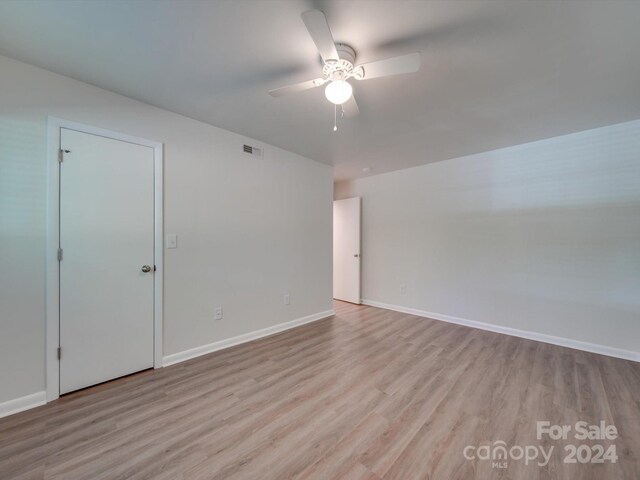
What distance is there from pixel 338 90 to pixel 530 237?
10.3 ft

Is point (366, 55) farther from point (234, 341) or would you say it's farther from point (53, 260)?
point (234, 341)

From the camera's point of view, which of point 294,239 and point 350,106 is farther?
point 294,239

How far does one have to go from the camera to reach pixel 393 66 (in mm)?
1518

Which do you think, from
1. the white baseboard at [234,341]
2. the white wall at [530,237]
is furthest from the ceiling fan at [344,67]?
the white wall at [530,237]

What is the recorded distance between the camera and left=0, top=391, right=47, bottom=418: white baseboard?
67.3 inches

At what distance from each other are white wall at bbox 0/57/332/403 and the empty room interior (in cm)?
2

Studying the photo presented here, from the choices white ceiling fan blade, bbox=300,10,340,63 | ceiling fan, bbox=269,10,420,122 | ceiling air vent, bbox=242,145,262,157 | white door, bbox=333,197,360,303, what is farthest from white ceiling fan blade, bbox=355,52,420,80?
white door, bbox=333,197,360,303

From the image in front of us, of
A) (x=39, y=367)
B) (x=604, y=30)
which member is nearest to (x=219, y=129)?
(x=39, y=367)

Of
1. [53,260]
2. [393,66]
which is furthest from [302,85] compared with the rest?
[53,260]

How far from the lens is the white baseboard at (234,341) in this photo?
8.17 feet

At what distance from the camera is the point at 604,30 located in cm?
149

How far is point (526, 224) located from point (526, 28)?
247 cm

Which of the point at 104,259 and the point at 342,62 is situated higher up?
the point at 342,62

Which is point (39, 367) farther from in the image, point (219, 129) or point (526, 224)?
point (526, 224)
